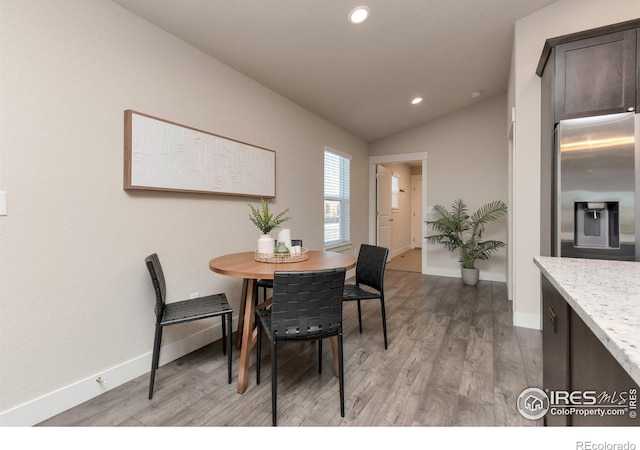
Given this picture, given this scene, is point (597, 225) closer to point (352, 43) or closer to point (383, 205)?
point (352, 43)

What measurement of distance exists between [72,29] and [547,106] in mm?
3346

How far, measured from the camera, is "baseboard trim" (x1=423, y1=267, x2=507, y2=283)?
481cm

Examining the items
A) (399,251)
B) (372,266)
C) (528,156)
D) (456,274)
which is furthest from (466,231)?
(372,266)

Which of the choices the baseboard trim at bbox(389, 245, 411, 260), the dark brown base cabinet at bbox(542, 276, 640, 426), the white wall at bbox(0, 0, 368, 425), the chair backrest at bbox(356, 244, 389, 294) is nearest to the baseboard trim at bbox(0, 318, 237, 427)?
the white wall at bbox(0, 0, 368, 425)

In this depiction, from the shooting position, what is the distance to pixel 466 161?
500 cm

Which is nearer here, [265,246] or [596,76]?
[596,76]

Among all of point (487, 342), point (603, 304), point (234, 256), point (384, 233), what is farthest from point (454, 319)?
point (384, 233)

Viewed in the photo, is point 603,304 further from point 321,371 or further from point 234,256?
point 234,256

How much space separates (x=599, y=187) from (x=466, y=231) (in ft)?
9.63

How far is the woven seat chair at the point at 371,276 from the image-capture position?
8.04 ft

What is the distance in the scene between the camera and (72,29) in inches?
68.4

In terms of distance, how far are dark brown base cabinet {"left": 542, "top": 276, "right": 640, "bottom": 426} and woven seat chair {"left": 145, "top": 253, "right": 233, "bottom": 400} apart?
1638 mm

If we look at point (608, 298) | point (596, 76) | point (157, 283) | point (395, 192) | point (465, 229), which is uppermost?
point (596, 76)

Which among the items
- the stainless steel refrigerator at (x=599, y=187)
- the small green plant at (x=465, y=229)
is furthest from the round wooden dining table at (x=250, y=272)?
the small green plant at (x=465, y=229)
